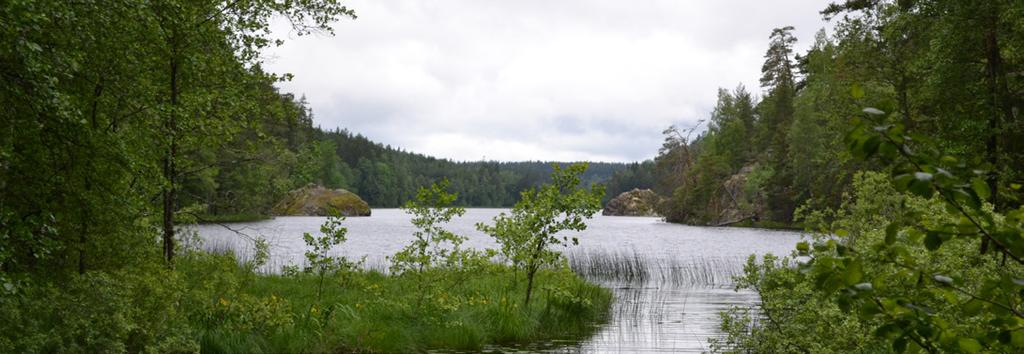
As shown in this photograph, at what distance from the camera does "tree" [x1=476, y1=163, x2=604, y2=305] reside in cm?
1292

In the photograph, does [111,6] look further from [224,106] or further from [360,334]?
[360,334]

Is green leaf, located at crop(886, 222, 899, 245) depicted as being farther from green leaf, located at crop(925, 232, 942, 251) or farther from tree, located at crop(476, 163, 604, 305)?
tree, located at crop(476, 163, 604, 305)

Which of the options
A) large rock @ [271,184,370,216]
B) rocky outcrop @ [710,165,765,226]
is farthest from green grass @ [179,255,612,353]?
large rock @ [271,184,370,216]

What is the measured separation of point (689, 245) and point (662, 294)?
23.4m

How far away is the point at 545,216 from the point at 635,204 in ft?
377

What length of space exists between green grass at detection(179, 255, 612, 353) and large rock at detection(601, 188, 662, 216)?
356 ft

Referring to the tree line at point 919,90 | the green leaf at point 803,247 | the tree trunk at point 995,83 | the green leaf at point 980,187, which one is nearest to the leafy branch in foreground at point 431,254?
the tree line at point 919,90

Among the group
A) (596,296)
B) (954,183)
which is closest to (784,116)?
(596,296)

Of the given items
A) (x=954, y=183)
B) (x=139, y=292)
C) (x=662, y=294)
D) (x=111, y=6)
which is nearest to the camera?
(x=954, y=183)

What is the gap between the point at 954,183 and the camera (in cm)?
192

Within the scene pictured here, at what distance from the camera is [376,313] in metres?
12.0

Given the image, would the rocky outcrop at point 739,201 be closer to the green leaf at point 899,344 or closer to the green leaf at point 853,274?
the green leaf at point 899,344

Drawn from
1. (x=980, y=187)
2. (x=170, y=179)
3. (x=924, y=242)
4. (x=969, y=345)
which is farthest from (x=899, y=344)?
(x=170, y=179)

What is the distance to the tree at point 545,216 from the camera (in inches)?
509
